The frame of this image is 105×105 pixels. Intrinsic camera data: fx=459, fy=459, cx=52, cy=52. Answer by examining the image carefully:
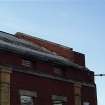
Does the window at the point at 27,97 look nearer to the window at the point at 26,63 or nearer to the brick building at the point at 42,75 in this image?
the brick building at the point at 42,75

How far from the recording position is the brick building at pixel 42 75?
31.2m

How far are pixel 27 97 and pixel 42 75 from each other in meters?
2.43

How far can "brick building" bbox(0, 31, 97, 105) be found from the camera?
102 feet

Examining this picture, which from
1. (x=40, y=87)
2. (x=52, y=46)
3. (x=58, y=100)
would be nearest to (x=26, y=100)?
(x=40, y=87)

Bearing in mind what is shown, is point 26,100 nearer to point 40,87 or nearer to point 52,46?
point 40,87

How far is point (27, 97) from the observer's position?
3272 cm

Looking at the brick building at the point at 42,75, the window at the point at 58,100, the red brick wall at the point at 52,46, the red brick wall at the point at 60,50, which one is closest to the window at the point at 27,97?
the brick building at the point at 42,75

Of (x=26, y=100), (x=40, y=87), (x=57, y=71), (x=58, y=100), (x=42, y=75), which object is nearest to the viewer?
(x=26, y=100)

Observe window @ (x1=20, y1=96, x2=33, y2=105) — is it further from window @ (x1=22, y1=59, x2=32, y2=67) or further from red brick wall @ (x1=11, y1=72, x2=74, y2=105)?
window @ (x1=22, y1=59, x2=32, y2=67)

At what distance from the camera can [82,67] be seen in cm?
3962

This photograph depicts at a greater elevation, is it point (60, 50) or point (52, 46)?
point (52, 46)

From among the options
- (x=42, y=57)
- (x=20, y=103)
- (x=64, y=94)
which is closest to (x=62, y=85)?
(x=64, y=94)

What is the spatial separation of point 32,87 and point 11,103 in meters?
2.87

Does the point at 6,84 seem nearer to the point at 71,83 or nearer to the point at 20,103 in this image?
the point at 20,103
